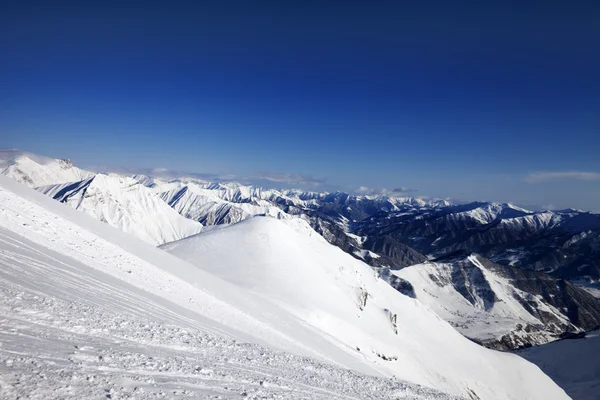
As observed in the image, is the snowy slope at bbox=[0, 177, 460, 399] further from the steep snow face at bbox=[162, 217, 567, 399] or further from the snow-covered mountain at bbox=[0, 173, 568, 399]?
the steep snow face at bbox=[162, 217, 567, 399]

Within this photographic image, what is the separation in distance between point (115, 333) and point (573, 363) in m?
153

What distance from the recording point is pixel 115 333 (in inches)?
459

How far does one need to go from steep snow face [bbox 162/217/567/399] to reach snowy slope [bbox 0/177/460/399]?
22230 millimetres

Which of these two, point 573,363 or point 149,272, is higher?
point 149,272

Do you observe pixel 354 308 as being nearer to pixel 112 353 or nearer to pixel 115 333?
pixel 115 333

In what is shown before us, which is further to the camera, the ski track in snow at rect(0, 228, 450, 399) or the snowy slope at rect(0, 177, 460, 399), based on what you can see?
the snowy slope at rect(0, 177, 460, 399)

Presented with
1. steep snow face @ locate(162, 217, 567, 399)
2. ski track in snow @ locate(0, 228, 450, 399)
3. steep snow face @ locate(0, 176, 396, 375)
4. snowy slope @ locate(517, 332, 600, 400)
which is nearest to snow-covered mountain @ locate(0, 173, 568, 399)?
ski track in snow @ locate(0, 228, 450, 399)

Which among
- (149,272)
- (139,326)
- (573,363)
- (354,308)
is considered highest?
(149,272)

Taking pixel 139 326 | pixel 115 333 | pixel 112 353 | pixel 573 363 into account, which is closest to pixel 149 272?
pixel 139 326

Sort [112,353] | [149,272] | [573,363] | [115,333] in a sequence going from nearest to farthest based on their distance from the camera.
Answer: [112,353]
[115,333]
[149,272]
[573,363]

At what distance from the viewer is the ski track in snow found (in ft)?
25.6

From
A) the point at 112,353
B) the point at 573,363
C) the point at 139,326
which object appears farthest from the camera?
the point at 573,363

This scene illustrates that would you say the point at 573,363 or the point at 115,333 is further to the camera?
the point at 573,363

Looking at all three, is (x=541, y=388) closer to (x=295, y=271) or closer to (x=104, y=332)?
(x=295, y=271)
